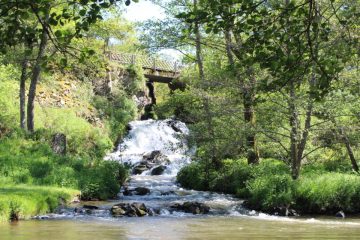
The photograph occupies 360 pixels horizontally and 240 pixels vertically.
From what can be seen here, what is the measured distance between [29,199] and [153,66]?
94.8 ft

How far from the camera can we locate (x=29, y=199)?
12.6 metres

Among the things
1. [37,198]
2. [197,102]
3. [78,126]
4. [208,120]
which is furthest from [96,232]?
[78,126]

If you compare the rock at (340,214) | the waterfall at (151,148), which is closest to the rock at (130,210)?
the rock at (340,214)

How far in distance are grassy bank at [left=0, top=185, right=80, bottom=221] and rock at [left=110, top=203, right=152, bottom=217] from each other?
1.72 m

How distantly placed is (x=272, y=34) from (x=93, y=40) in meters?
20.4

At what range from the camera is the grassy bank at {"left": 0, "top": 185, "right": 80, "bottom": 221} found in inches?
460

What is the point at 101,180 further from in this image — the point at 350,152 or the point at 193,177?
the point at 350,152

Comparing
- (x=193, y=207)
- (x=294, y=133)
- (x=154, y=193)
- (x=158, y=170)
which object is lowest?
(x=193, y=207)

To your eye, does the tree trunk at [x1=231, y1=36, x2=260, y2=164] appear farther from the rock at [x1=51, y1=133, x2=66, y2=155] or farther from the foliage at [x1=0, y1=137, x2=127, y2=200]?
the rock at [x1=51, y1=133, x2=66, y2=155]

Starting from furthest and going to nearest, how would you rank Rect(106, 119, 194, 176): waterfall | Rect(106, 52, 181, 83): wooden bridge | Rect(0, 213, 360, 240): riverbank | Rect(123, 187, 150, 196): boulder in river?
Rect(106, 52, 181, 83): wooden bridge → Rect(106, 119, 194, 176): waterfall → Rect(123, 187, 150, 196): boulder in river → Rect(0, 213, 360, 240): riverbank

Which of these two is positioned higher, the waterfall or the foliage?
the waterfall

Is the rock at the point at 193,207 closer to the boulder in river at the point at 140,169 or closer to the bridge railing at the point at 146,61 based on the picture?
the boulder in river at the point at 140,169

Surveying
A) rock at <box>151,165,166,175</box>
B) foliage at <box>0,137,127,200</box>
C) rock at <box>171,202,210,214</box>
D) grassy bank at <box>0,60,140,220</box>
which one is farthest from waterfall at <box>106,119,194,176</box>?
rock at <box>171,202,210,214</box>

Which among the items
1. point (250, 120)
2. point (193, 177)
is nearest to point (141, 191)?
point (193, 177)
